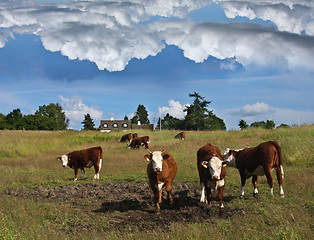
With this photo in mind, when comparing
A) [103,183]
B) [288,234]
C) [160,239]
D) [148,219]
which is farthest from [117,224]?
[103,183]

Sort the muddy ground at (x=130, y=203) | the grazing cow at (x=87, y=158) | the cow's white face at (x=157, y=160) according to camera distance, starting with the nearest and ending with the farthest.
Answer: the muddy ground at (x=130, y=203), the cow's white face at (x=157, y=160), the grazing cow at (x=87, y=158)

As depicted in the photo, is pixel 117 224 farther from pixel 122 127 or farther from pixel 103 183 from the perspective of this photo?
pixel 122 127

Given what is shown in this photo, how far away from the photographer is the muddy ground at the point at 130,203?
9.20 m

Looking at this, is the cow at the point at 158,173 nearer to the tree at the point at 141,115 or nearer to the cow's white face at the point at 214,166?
the cow's white face at the point at 214,166

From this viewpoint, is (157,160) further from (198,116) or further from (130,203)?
(198,116)

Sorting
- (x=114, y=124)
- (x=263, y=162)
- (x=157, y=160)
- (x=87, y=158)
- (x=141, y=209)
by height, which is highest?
(x=114, y=124)

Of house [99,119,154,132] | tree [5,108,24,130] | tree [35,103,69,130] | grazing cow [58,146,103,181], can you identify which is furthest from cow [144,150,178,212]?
tree [35,103,69,130]

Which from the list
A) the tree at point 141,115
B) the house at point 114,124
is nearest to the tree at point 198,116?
the house at point 114,124

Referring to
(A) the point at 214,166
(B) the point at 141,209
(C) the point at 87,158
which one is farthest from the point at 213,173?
(C) the point at 87,158

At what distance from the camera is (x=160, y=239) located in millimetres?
6781

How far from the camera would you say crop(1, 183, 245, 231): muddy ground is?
9195 millimetres

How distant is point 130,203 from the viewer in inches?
452

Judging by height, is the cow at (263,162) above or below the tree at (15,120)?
below

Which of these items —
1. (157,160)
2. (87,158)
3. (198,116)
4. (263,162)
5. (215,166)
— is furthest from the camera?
(198,116)
